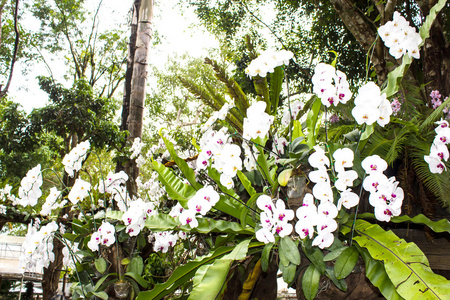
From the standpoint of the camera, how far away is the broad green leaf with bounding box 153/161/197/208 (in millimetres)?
1776

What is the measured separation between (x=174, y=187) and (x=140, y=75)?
2774 mm

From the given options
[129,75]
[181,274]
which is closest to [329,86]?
[181,274]

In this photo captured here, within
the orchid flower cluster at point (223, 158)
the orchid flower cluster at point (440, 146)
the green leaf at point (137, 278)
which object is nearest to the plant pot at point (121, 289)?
the green leaf at point (137, 278)

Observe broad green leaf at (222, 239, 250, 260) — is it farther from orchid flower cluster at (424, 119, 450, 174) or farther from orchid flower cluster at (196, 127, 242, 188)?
orchid flower cluster at (424, 119, 450, 174)

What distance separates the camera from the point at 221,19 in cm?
648

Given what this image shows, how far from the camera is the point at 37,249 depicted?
6.39 ft

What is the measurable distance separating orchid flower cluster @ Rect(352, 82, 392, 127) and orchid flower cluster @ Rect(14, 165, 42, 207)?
1799 millimetres

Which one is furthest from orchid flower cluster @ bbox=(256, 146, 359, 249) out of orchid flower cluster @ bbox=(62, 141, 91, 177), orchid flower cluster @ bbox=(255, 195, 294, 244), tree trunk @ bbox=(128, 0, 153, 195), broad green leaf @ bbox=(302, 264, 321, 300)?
tree trunk @ bbox=(128, 0, 153, 195)

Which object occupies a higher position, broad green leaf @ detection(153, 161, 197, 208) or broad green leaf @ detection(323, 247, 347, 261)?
broad green leaf @ detection(153, 161, 197, 208)

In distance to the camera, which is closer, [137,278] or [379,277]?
[379,277]

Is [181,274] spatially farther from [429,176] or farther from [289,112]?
[429,176]

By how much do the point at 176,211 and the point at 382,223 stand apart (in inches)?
46.1

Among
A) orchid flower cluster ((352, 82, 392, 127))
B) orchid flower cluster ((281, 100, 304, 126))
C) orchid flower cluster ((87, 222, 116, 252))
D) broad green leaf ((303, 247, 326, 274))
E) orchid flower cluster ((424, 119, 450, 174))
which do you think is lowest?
broad green leaf ((303, 247, 326, 274))

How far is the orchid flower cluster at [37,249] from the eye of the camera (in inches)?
73.7
